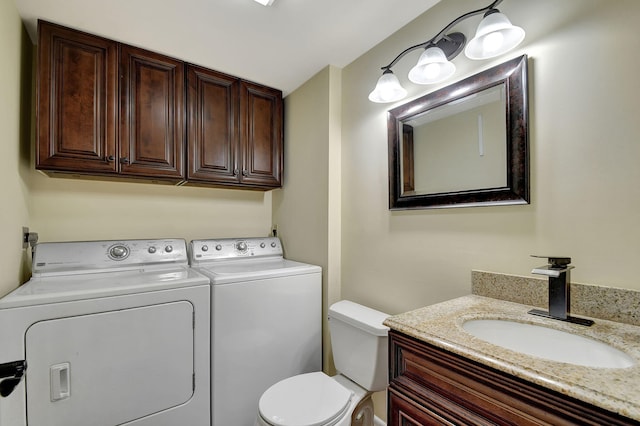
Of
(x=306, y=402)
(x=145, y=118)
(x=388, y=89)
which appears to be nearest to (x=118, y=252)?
(x=145, y=118)

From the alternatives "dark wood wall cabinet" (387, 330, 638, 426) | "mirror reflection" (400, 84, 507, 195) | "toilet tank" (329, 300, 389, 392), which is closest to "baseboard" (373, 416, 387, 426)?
"toilet tank" (329, 300, 389, 392)

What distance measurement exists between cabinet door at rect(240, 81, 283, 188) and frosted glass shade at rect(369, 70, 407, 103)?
1.08 meters

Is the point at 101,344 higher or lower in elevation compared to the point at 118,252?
lower

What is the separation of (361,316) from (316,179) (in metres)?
1.01

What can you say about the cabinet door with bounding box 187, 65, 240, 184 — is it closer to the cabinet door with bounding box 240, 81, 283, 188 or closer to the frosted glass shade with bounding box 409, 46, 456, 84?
the cabinet door with bounding box 240, 81, 283, 188

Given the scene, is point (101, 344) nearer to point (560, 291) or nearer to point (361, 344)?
point (361, 344)

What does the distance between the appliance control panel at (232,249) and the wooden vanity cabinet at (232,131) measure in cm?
45

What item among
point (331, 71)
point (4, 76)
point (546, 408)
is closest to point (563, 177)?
point (546, 408)

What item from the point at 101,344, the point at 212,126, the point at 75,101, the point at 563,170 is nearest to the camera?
the point at 563,170

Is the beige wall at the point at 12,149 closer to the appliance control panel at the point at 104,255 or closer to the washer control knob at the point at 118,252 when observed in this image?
the appliance control panel at the point at 104,255

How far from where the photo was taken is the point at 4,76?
4.44 ft

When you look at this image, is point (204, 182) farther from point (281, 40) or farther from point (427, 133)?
point (427, 133)

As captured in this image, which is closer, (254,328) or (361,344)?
(361,344)

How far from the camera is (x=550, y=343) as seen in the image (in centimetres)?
94
